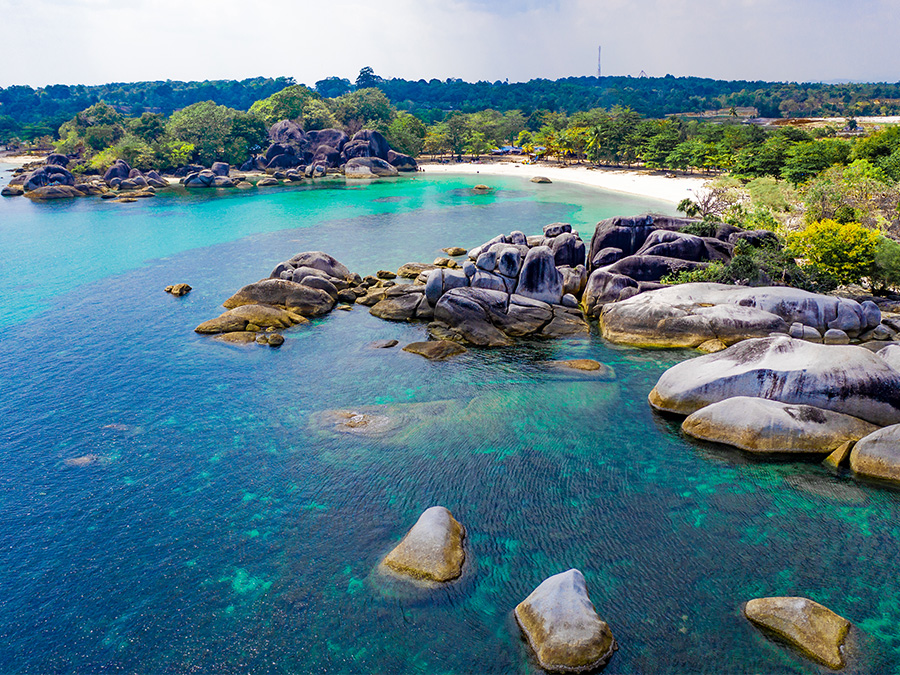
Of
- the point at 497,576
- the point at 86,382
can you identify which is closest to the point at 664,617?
the point at 497,576

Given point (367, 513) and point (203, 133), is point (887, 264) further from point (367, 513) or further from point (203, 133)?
point (203, 133)

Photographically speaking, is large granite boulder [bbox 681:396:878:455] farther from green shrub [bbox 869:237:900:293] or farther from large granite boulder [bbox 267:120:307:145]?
large granite boulder [bbox 267:120:307:145]

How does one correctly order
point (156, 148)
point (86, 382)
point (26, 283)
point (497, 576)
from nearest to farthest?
point (497, 576), point (86, 382), point (26, 283), point (156, 148)

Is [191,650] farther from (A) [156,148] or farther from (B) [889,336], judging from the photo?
(A) [156,148]

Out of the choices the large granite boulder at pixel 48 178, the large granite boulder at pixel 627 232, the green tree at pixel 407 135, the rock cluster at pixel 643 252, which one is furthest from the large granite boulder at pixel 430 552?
the green tree at pixel 407 135

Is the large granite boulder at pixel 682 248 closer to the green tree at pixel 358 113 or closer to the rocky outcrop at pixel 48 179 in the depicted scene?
the rocky outcrop at pixel 48 179

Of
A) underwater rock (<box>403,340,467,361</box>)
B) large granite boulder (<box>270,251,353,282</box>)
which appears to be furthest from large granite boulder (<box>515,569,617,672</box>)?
large granite boulder (<box>270,251,353,282</box>)
